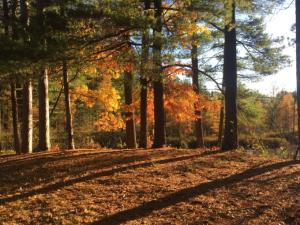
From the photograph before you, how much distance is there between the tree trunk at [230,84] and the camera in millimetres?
11383

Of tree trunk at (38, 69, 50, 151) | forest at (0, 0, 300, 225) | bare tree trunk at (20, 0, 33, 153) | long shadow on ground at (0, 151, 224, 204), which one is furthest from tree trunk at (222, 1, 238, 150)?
bare tree trunk at (20, 0, 33, 153)

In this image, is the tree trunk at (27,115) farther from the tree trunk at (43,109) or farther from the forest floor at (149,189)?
the forest floor at (149,189)

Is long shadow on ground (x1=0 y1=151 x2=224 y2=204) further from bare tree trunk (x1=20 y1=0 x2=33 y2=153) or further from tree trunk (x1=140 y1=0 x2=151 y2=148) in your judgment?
Result: bare tree trunk (x1=20 y1=0 x2=33 y2=153)

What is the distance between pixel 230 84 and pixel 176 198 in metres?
5.31

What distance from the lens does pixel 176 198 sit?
281 inches

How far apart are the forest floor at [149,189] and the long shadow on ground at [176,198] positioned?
0.05 feet

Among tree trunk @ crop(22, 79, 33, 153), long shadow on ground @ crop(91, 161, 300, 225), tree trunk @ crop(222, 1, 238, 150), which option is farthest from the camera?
tree trunk @ crop(22, 79, 33, 153)

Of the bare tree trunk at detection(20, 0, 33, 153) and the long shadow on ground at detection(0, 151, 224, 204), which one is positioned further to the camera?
the bare tree trunk at detection(20, 0, 33, 153)

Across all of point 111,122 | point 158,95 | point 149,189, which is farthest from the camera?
point 111,122

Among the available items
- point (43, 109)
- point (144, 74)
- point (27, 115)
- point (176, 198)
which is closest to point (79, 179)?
point (176, 198)

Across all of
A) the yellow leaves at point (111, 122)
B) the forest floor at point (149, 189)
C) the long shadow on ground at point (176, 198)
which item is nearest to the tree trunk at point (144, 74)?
the forest floor at point (149, 189)

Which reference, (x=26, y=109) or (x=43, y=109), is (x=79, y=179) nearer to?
(x=43, y=109)

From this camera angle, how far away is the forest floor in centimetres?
633

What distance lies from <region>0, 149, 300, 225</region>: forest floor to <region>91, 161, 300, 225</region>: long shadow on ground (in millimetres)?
16
